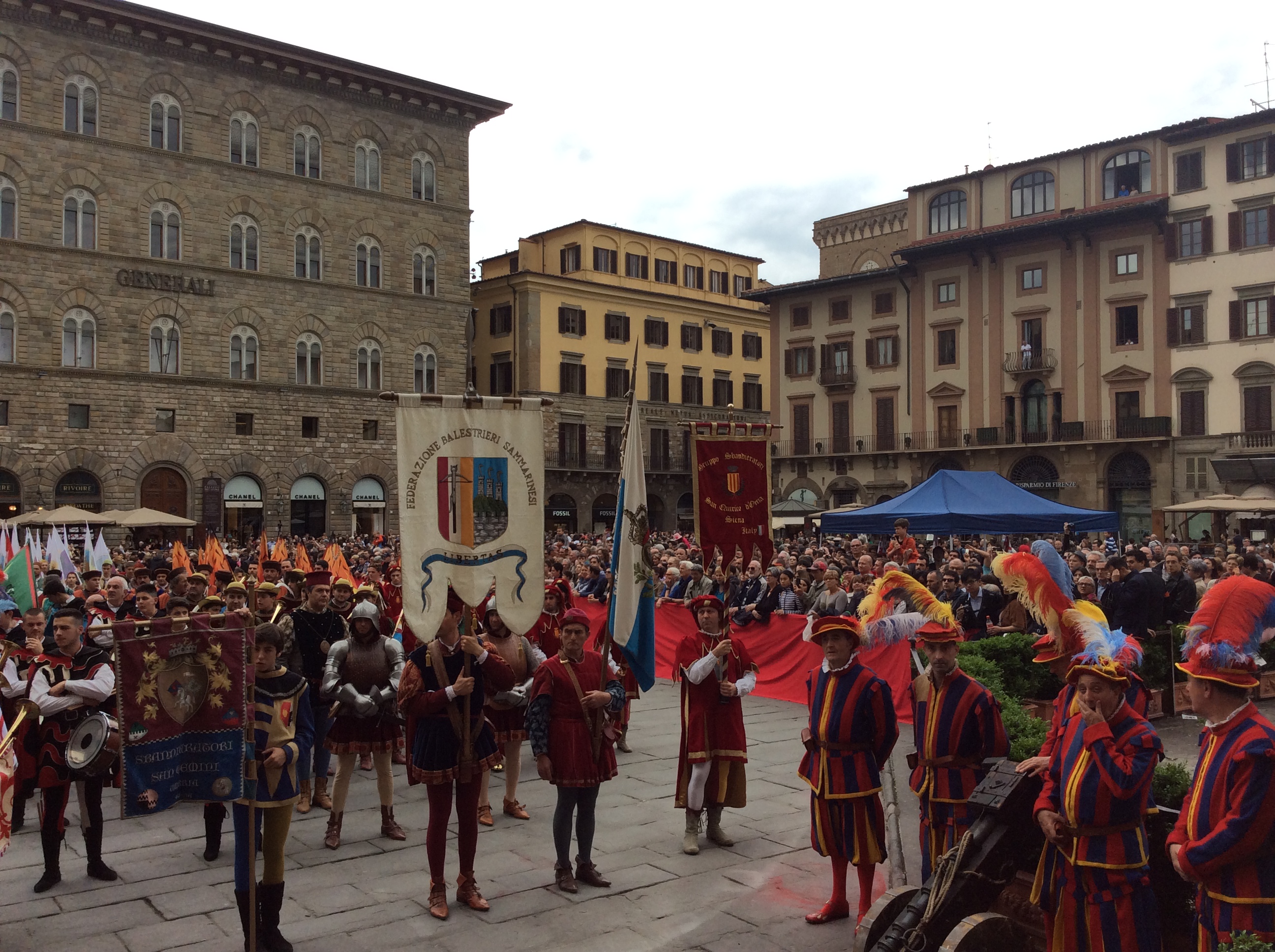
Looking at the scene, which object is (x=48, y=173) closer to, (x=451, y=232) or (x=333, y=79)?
(x=333, y=79)

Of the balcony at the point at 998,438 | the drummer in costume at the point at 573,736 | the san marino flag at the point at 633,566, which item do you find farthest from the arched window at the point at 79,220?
the drummer in costume at the point at 573,736

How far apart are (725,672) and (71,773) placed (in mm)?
4281

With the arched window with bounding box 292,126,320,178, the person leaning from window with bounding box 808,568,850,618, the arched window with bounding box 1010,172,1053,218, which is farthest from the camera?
the arched window with bounding box 1010,172,1053,218

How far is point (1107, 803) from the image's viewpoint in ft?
13.9

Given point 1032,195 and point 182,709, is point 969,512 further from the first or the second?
point 1032,195

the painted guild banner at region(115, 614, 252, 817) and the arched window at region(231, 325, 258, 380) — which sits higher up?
the arched window at region(231, 325, 258, 380)

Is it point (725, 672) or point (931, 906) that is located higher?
point (725, 672)

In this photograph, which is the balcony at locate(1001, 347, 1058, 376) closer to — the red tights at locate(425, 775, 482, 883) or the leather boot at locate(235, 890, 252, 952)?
the red tights at locate(425, 775, 482, 883)

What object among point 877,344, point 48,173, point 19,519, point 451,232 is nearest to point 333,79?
point 451,232

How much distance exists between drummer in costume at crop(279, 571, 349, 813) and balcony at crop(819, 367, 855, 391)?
40.9 m

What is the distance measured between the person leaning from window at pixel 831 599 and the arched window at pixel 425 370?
30.4 m

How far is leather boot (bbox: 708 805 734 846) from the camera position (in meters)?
7.36

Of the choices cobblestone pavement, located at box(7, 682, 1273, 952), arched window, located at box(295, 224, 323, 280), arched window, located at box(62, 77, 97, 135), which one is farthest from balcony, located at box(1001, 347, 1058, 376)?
cobblestone pavement, located at box(7, 682, 1273, 952)

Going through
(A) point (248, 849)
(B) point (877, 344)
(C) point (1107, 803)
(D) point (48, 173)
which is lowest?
(A) point (248, 849)
